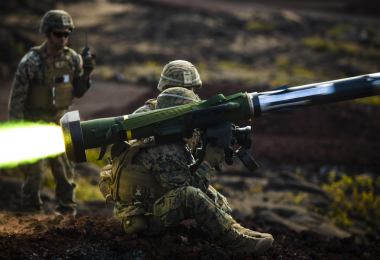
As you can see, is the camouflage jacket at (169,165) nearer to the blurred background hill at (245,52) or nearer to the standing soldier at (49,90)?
the standing soldier at (49,90)

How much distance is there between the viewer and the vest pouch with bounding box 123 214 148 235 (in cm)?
402

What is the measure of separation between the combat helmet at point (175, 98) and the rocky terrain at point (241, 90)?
1.45m

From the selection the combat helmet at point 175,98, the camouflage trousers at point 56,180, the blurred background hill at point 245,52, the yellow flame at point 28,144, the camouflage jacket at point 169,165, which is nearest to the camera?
the camouflage jacket at point 169,165

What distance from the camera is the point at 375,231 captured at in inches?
278

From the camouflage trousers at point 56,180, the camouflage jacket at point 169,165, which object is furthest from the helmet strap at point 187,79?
the camouflage trousers at point 56,180

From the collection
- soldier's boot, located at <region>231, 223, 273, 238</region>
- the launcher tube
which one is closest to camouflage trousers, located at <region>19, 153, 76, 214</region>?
soldier's boot, located at <region>231, 223, 273, 238</region>

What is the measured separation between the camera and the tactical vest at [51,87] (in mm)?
5668

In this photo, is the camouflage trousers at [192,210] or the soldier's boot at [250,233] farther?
the soldier's boot at [250,233]

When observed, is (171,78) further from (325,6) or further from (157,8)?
(325,6)

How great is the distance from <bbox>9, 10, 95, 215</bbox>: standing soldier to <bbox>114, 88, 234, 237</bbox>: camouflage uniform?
2168 mm

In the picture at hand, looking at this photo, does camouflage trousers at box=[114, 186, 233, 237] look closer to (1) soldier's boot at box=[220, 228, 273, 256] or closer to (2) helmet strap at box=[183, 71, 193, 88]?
(1) soldier's boot at box=[220, 228, 273, 256]

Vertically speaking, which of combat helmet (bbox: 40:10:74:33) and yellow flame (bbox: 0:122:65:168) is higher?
combat helmet (bbox: 40:10:74:33)

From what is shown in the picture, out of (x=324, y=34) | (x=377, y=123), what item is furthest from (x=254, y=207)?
(x=324, y=34)

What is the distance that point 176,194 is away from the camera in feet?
12.6
